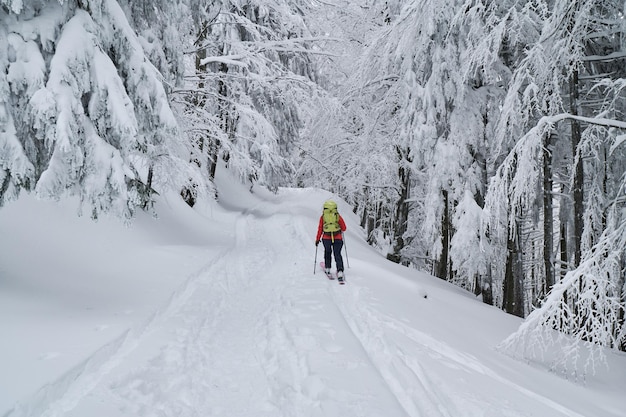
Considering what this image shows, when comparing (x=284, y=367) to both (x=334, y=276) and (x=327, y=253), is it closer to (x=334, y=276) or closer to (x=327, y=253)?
(x=334, y=276)

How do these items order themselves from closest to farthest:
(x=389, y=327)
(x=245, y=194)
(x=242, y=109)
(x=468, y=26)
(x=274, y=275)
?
1. (x=389, y=327)
2. (x=274, y=275)
3. (x=468, y=26)
4. (x=242, y=109)
5. (x=245, y=194)

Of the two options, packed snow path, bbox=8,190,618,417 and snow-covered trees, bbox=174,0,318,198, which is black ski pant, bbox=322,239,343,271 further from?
snow-covered trees, bbox=174,0,318,198

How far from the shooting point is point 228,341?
5238mm

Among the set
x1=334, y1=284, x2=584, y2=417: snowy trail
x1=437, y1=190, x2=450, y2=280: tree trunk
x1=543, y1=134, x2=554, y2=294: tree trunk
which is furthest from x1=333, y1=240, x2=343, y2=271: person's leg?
x1=543, y1=134, x2=554, y2=294: tree trunk

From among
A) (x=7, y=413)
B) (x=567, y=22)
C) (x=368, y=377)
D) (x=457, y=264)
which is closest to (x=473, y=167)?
(x=457, y=264)

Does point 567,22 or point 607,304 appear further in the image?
point 567,22

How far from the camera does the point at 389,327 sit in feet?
19.5

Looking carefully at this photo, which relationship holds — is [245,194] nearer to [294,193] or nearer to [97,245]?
[294,193]

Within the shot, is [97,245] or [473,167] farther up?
[473,167]

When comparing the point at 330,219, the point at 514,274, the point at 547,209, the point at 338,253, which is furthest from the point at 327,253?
the point at 514,274

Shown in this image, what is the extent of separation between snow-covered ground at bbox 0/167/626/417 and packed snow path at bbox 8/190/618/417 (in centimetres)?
2

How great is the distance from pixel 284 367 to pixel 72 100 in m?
4.22

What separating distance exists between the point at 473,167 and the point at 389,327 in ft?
22.0

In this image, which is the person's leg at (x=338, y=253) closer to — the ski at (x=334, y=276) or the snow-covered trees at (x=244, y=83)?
the ski at (x=334, y=276)
